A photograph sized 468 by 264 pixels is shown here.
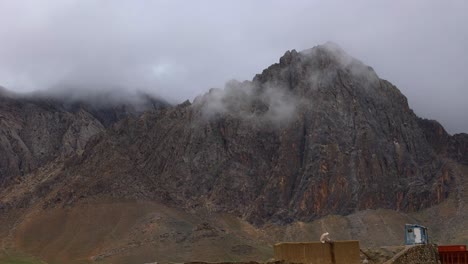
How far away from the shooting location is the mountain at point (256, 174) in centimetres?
15550

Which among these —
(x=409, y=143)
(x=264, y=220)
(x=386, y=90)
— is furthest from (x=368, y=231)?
(x=386, y=90)

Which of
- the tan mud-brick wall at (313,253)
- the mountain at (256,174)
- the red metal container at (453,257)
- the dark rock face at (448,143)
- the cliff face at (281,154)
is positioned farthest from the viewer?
the dark rock face at (448,143)

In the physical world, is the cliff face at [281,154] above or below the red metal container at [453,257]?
above

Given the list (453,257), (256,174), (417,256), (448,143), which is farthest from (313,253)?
(448,143)

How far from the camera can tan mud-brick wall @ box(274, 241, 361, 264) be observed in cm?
2061

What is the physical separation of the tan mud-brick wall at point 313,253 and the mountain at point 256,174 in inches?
4779

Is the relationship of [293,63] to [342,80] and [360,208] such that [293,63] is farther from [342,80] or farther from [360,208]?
[360,208]

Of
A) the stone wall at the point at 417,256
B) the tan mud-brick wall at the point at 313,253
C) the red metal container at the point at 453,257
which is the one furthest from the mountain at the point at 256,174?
the tan mud-brick wall at the point at 313,253

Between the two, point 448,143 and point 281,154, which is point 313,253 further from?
point 448,143

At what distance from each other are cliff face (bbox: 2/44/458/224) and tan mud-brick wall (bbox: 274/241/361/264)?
148 meters

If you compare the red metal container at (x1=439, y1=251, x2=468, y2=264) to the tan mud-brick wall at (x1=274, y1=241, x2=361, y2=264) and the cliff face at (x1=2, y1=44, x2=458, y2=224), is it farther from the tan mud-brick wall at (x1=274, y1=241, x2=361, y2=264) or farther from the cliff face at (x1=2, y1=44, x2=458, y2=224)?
the cliff face at (x1=2, y1=44, x2=458, y2=224)

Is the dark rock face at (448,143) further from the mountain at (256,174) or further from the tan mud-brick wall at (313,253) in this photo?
the tan mud-brick wall at (313,253)

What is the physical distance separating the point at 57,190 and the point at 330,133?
236 feet

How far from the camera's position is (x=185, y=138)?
186 m
